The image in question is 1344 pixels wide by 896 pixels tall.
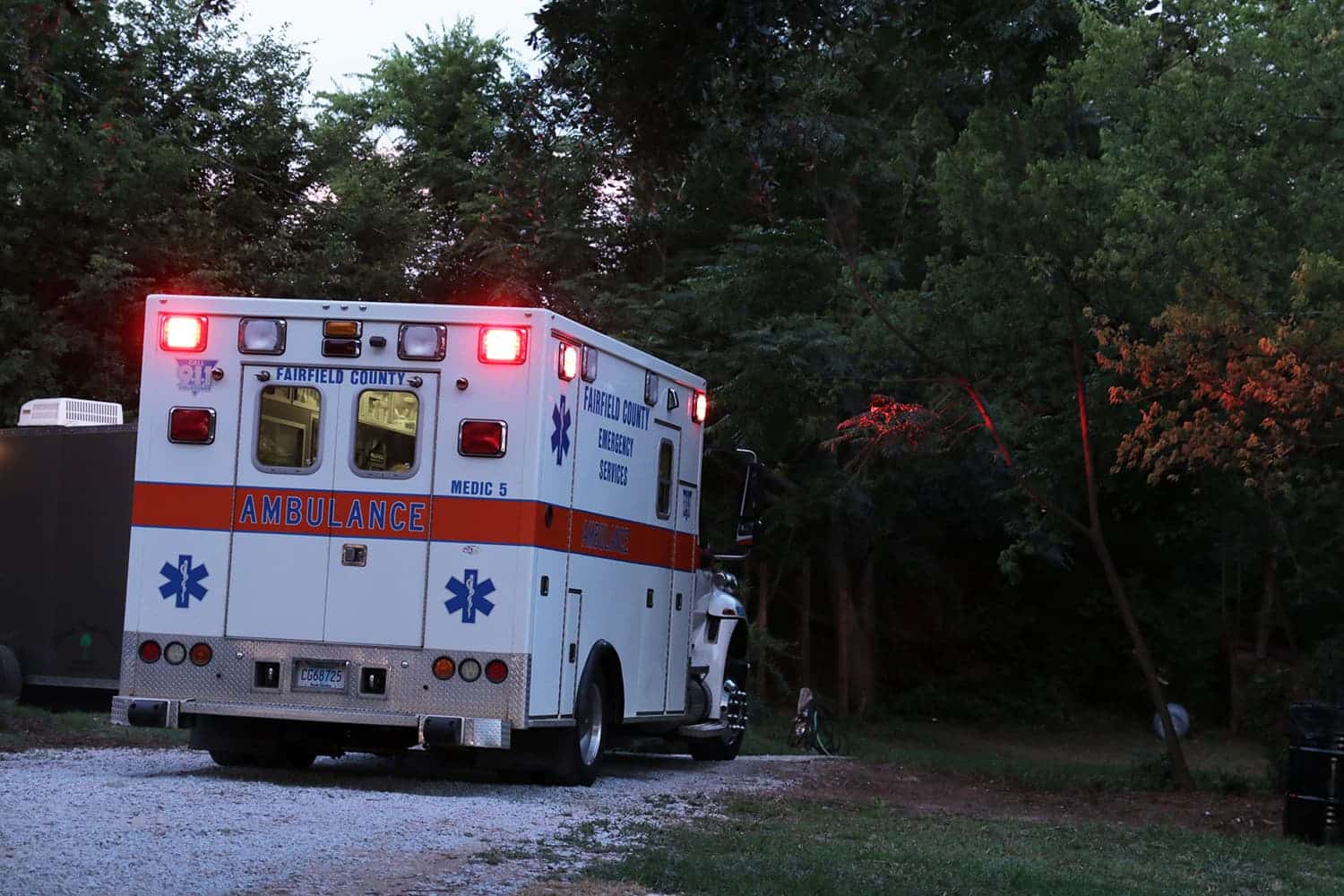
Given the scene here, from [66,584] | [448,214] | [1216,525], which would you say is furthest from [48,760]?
[448,214]

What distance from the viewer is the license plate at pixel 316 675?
11.7 m

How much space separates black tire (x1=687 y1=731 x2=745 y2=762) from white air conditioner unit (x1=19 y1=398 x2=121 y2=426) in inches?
249

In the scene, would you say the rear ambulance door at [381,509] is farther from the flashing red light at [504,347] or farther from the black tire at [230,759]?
the black tire at [230,759]

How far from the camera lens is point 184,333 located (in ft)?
39.4

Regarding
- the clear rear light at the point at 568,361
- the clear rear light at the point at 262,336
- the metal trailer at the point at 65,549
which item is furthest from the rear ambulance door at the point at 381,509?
the metal trailer at the point at 65,549

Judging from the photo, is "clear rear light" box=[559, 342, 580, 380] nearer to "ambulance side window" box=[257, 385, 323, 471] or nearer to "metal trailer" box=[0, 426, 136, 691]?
"ambulance side window" box=[257, 385, 323, 471]

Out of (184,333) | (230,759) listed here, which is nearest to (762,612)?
(230,759)

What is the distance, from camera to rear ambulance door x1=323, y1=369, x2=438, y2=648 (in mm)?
11719

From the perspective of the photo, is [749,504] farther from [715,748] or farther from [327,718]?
[327,718]

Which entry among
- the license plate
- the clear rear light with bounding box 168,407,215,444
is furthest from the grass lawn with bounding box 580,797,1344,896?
the clear rear light with bounding box 168,407,215,444

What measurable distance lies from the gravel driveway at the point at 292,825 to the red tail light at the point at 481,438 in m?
2.20

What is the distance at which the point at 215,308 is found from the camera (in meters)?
12.0

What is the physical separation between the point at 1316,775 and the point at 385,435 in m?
6.92

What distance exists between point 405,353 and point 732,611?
523 cm
